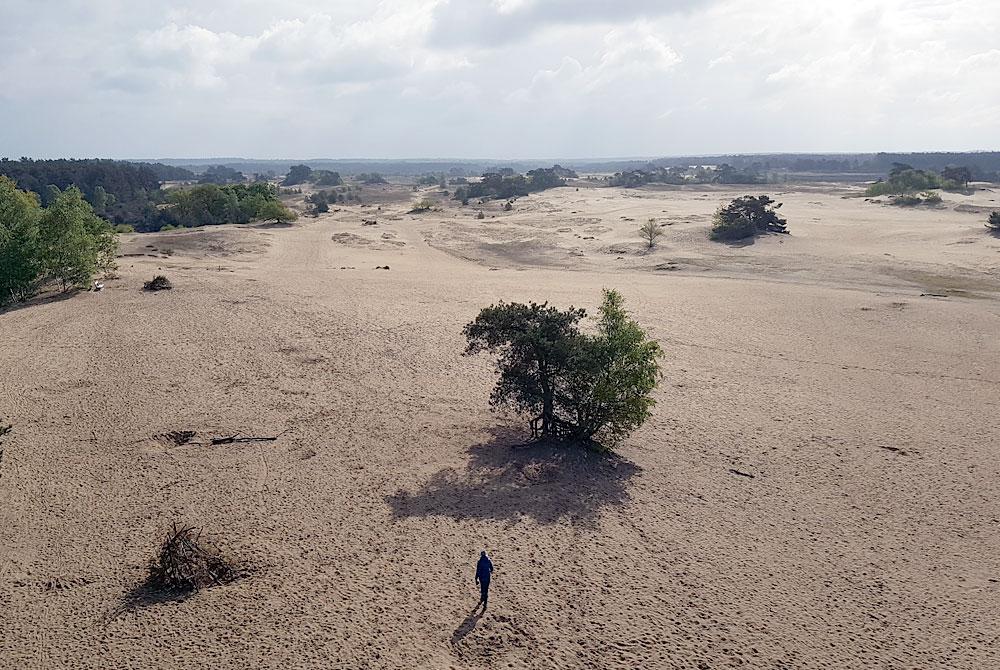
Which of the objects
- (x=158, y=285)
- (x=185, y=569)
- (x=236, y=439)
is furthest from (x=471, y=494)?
(x=158, y=285)

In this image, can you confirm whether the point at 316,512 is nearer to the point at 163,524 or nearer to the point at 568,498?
the point at 163,524

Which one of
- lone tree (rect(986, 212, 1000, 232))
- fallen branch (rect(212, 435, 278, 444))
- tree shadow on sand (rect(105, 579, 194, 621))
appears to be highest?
lone tree (rect(986, 212, 1000, 232))

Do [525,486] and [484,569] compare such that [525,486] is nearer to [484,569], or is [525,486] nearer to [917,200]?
[484,569]

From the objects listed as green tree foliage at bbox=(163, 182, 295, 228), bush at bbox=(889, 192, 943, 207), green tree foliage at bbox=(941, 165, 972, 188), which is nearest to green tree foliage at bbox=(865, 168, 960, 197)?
green tree foliage at bbox=(941, 165, 972, 188)

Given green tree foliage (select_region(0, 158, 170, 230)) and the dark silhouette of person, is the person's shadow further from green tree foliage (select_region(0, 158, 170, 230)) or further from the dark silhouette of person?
green tree foliage (select_region(0, 158, 170, 230))

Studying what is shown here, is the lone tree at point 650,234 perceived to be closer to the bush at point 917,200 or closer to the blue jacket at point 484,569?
the bush at point 917,200

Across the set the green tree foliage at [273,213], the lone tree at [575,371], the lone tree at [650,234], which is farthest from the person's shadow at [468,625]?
the green tree foliage at [273,213]

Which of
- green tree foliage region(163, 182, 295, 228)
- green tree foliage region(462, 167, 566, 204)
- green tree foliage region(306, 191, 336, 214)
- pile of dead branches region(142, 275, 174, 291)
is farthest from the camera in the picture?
green tree foliage region(462, 167, 566, 204)
